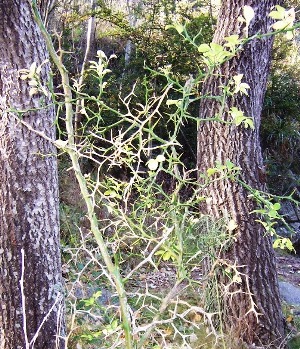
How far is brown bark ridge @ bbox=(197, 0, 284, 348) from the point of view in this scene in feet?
10.5

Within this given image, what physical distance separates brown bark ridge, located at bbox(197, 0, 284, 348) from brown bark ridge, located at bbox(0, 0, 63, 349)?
124 cm

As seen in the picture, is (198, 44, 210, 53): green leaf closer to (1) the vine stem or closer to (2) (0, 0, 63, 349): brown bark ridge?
(1) the vine stem

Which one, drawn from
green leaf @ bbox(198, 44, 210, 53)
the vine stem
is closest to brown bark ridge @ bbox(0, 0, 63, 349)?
the vine stem

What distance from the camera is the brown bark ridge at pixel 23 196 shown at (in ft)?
8.38

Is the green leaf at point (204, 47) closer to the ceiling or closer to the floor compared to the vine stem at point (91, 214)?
closer to the ceiling

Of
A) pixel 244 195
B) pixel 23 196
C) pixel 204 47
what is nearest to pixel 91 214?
pixel 204 47

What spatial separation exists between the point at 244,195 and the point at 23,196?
61.4 inches

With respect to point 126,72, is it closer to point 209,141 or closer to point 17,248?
point 209,141

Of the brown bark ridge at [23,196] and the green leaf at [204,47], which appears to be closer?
the green leaf at [204,47]

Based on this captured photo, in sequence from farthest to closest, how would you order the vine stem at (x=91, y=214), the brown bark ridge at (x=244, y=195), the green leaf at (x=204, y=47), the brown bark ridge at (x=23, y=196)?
the brown bark ridge at (x=244, y=195) < the brown bark ridge at (x=23, y=196) < the vine stem at (x=91, y=214) < the green leaf at (x=204, y=47)

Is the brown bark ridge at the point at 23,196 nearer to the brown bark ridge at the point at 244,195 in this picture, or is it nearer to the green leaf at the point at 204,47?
the brown bark ridge at the point at 244,195

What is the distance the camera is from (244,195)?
3186mm

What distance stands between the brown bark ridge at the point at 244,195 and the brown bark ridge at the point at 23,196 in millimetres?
1244

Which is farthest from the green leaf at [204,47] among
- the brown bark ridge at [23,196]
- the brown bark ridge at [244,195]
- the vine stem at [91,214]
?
the brown bark ridge at [244,195]
